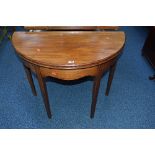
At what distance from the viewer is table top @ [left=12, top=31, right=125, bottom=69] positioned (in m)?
1.01

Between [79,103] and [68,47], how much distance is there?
73cm

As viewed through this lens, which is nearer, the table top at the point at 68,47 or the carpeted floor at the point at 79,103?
the table top at the point at 68,47

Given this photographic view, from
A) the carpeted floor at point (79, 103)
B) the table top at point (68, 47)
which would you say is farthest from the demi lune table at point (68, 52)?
the carpeted floor at point (79, 103)

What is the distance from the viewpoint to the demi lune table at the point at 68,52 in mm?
1012

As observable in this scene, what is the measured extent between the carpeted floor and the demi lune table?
40cm

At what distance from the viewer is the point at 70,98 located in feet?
5.64

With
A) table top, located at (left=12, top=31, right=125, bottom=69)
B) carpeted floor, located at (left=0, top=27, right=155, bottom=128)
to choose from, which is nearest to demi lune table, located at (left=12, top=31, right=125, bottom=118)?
table top, located at (left=12, top=31, right=125, bottom=69)

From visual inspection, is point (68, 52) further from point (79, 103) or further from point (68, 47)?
point (79, 103)

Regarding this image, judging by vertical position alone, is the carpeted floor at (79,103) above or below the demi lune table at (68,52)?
below

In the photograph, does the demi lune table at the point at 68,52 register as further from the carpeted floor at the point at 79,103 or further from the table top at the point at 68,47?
the carpeted floor at the point at 79,103

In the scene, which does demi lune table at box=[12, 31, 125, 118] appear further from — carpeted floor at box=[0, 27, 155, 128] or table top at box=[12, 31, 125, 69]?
carpeted floor at box=[0, 27, 155, 128]

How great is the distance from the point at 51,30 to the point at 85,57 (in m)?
0.47

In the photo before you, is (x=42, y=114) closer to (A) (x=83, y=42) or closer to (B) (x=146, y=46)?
(A) (x=83, y=42)
